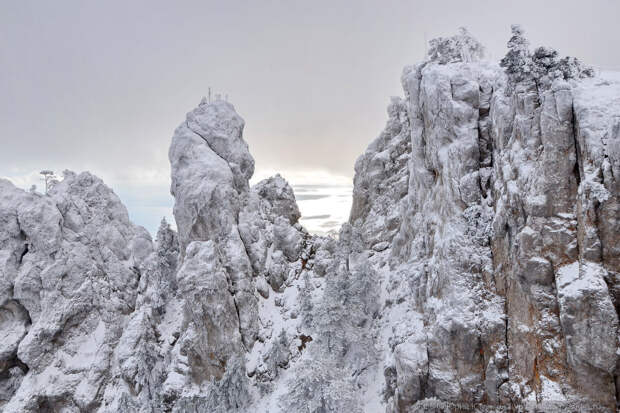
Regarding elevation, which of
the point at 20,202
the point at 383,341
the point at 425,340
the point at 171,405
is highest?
the point at 20,202

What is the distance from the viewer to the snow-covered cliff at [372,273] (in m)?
26.2

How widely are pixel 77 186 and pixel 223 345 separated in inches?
1504

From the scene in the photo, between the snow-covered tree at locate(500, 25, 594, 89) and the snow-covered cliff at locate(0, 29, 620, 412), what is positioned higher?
the snow-covered tree at locate(500, 25, 594, 89)

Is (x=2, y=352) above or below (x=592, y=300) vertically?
below

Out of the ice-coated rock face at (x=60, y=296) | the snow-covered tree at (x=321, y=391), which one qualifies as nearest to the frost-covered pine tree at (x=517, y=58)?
the snow-covered tree at (x=321, y=391)

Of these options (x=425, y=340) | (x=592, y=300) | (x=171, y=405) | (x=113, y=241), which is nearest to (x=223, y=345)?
(x=171, y=405)

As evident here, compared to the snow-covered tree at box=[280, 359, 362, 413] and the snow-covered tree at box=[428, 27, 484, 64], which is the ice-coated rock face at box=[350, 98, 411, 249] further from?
the snow-covered tree at box=[280, 359, 362, 413]

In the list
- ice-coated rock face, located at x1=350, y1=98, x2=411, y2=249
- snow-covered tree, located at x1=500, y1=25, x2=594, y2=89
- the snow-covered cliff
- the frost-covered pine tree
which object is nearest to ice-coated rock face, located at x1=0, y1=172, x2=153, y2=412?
the snow-covered cliff

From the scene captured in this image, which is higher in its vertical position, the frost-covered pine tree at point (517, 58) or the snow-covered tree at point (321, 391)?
the frost-covered pine tree at point (517, 58)

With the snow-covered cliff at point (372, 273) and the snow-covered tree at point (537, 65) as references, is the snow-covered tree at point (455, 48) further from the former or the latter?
the snow-covered tree at point (537, 65)

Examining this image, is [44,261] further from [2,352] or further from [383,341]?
[383,341]

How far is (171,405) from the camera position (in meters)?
41.9

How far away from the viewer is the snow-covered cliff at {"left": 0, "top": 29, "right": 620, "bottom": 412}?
26156mm

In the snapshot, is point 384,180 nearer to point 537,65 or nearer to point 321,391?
point 537,65
